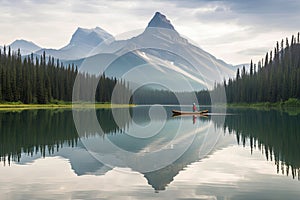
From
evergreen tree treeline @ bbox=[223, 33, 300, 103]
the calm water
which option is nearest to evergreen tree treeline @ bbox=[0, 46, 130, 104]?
evergreen tree treeline @ bbox=[223, 33, 300, 103]

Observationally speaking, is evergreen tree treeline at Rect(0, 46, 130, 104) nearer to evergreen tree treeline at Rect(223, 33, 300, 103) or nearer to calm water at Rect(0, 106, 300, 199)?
evergreen tree treeline at Rect(223, 33, 300, 103)

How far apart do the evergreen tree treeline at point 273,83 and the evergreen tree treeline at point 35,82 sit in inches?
2306

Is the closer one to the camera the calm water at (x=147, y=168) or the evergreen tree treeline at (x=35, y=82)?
the calm water at (x=147, y=168)

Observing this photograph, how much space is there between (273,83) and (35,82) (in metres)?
81.6

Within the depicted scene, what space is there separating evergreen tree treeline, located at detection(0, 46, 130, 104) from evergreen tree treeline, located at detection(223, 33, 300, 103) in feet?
192

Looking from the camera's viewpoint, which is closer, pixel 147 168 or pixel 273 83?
pixel 147 168

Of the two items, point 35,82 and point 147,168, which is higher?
point 35,82

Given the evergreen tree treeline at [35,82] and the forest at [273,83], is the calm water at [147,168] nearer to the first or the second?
the evergreen tree treeline at [35,82]

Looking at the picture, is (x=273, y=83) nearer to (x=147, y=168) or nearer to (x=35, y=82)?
(x=35, y=82)

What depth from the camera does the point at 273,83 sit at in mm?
137125

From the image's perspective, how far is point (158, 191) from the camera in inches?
638

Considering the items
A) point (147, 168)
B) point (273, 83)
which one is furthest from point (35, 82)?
point (147, 168)

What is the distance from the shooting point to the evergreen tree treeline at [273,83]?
427 feet

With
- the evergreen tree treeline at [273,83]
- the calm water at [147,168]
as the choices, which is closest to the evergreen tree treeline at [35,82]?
the evergreen tree treeline at [273,83]
